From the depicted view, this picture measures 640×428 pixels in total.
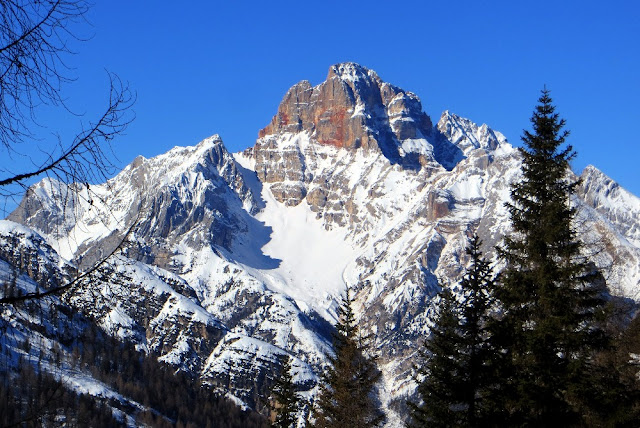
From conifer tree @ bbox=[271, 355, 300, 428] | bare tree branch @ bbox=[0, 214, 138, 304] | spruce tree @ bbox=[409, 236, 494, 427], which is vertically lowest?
bare tree branch @ bbox=[0, 214, 138, 304]

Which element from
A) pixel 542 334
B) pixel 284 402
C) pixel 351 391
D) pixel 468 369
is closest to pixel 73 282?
pixel 542 334

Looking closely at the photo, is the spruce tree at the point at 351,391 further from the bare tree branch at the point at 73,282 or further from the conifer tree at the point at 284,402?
the bare tree branch at the point at 73,282

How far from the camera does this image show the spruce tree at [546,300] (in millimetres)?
22000

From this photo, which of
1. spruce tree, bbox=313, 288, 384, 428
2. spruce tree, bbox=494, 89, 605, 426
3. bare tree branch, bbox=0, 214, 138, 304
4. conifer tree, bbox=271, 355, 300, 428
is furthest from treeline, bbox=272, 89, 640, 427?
conifer tree, bbox=271, 355, 300, 428

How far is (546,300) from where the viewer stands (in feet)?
73.6

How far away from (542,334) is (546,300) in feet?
3.65

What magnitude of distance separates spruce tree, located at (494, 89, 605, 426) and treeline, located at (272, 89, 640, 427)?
3 centimetres

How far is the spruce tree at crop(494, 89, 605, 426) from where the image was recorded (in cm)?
2200

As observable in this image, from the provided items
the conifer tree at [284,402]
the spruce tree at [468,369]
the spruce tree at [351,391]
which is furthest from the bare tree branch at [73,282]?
the conifer tree at [284,402]

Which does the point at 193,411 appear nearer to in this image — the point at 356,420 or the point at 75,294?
the point at 356,420

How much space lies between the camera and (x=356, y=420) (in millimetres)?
32969

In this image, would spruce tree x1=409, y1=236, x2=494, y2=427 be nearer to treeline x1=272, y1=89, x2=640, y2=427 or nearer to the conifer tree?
treeline x1=272, y1=89, x2=640, y2=427

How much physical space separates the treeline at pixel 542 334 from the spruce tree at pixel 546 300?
32mm

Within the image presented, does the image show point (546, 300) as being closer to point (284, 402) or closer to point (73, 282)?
point (73, 282)
